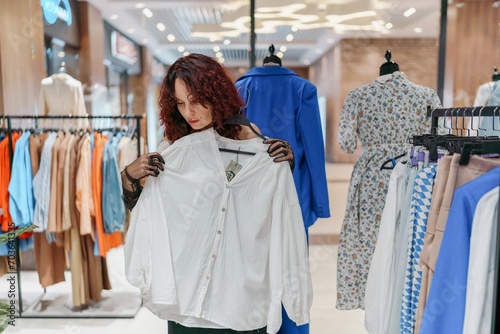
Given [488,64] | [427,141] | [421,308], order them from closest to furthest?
[421,308] < [427,141] < [488,64]

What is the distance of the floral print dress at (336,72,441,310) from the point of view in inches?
93.6

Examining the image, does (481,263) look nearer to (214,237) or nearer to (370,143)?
(214,237)

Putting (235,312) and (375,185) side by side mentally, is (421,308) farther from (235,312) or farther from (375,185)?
(375,185)

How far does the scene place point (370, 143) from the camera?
2416 millimetres

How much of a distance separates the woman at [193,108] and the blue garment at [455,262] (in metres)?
0.42

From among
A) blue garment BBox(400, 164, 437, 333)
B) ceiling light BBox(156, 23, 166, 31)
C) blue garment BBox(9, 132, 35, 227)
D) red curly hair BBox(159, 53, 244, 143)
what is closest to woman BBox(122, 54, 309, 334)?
red curly hair BBox(159, 53, 244, 143)

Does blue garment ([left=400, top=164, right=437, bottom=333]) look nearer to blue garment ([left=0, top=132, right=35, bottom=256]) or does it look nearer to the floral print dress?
the floral print dress

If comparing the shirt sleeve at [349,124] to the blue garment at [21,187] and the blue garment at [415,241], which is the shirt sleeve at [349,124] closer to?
the blue garment at [415,241]

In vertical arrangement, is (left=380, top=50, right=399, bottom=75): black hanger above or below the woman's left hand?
above

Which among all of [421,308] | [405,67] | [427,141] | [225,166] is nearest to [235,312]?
[225,166]

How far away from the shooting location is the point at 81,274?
9.90 feet

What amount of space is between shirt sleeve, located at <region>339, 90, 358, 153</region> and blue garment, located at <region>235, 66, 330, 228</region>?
1.01ft

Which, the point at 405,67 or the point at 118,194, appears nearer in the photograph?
the point at 118,194

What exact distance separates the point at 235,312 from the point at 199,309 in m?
0.11
